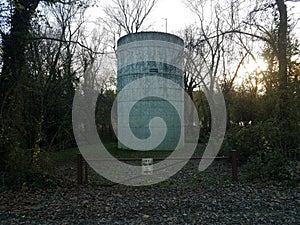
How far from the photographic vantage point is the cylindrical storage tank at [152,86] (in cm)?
1226

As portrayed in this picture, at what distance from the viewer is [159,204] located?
4859 millimetres

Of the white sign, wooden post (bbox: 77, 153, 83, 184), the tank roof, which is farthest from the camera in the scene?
the tank roof

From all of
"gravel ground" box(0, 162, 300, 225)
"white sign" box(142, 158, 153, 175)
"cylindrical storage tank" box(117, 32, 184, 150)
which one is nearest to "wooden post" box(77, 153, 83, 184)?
"gravel ground" box(0, 162, 300, 225)

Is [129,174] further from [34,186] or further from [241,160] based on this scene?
[241,160]

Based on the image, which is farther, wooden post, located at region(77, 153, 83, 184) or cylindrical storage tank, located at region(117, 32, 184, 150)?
cylindrical storage tank, located at region(117, 32, 184, 150)

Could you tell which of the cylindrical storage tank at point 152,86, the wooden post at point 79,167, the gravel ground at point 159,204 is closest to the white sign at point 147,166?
the gravel ground at point 159,204

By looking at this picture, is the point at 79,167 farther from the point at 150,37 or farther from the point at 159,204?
the point at 150,37

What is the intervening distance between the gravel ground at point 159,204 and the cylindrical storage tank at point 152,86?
5768 millimetres

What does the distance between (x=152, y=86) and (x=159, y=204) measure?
805 cm

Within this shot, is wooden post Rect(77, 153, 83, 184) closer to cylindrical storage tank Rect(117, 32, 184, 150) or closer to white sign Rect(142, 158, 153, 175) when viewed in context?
white sign Rect(142, 158, 153, 175)

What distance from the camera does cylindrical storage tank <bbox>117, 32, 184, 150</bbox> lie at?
12258 mm

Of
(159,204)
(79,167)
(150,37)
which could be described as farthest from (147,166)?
(150,37)

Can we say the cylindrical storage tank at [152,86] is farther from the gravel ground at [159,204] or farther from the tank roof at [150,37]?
the gravel ground at [159,204]

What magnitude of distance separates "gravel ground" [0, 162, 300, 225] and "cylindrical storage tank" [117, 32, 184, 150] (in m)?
5.77
